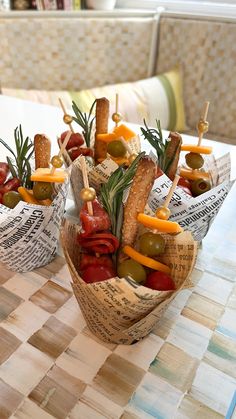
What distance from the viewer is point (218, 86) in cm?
220

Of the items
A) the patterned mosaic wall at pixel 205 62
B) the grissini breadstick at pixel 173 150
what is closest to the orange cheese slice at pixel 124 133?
the grissini breadstick at pixel 173 150

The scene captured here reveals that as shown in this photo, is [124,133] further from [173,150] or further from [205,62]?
[205,62]

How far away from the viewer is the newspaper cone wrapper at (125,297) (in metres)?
0.40

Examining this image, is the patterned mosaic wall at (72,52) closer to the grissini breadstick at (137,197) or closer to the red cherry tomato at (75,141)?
the red cherry tomato at (75,141)

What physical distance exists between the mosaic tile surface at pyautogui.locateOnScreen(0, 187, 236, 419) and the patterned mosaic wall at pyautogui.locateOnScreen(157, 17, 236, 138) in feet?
6.10

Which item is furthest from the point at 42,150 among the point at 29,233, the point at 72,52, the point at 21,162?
the point at 72,52

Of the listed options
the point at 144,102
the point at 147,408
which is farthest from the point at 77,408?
the point at 144,102

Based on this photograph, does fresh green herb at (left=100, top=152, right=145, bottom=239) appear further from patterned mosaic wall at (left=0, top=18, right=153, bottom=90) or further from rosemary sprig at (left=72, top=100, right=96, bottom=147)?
patterned mosaic wall at (left=0, top=18, right=153, bottom=90)

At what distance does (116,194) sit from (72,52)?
1902mm

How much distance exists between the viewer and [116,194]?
514mm

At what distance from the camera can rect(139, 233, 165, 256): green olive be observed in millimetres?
484

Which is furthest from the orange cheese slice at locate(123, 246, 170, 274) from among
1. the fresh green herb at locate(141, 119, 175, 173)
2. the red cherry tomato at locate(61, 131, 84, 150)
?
the red cherry tomato at locate(61, 131, 84, 150)

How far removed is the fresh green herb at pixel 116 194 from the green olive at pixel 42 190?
10 centimetres

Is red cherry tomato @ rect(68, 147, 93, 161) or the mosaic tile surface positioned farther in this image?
red cherry tomato @ rect(68, 147, 93, 161)
